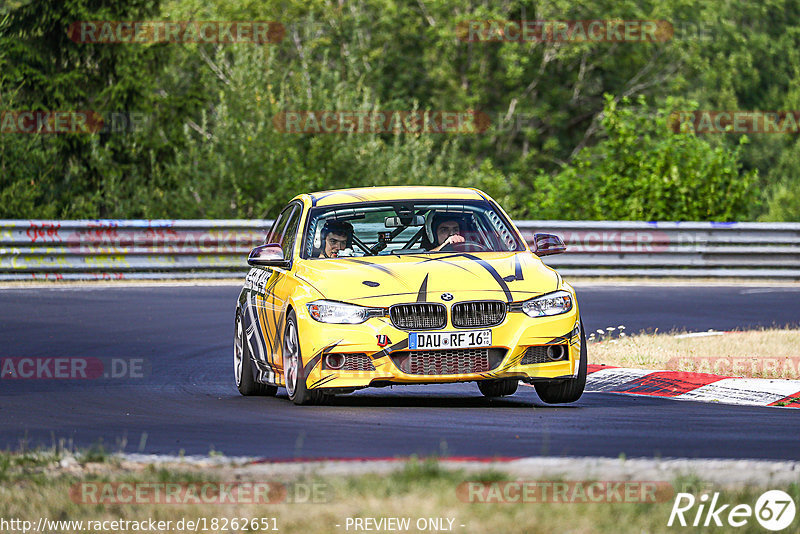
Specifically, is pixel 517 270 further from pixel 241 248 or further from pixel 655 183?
pixel 655 183

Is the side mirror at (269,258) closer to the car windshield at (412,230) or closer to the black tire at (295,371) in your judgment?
the car windshield at (412,230)

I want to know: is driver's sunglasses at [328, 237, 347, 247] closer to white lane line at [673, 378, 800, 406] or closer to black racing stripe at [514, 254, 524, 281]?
black racing stripe at [514, 254, 524, 281]

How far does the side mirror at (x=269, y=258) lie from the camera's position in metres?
10.8

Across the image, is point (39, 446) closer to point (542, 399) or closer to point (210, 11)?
point (542, 399)

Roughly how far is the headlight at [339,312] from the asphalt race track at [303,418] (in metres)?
0.60

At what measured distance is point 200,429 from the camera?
877 centimetres

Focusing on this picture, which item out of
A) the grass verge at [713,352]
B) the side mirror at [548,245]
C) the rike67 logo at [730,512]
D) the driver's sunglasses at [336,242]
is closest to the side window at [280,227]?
the driver's sunglasses at [336,242]

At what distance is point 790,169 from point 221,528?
7129 cm

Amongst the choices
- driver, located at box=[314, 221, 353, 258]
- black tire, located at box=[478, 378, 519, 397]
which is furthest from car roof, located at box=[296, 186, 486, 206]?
black tire, located at box=[478, 378, 519, 397]

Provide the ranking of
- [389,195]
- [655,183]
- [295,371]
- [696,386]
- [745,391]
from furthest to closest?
[655,183]
[389,195]
[696,386]
[745,391]
[295,371]

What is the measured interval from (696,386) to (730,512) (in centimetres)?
585

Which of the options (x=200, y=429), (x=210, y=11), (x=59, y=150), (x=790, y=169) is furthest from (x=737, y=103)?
(x=200, y=429)

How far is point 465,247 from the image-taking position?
1096 centimetres

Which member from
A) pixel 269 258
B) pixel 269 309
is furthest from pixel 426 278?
pixel 269 309
